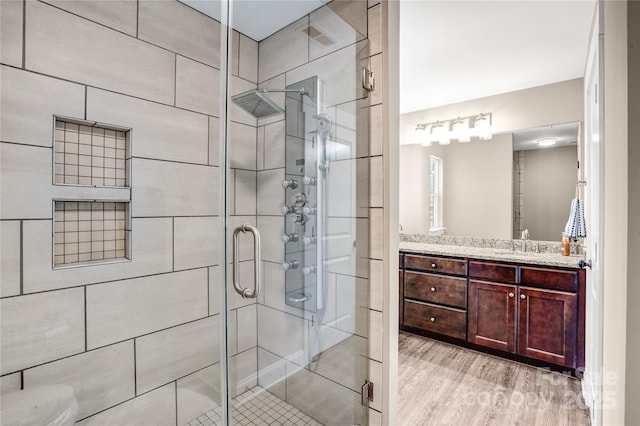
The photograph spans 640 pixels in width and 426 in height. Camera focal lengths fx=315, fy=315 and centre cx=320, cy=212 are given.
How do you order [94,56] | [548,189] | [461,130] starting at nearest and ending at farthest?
[94,56] → [548,189] → [461,130]

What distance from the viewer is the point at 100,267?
1.43m

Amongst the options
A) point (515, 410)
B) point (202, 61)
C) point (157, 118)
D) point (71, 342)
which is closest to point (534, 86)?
point (515, 410)

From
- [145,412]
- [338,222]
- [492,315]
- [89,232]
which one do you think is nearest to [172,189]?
[89,232]

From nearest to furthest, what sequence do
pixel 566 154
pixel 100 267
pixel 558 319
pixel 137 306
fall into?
pixel 100 267
pixel 137 306
pixel 558 319
pixel 566 154

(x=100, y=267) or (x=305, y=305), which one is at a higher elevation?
(x=100, y=267)

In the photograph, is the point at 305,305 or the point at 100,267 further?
the point at 100,267

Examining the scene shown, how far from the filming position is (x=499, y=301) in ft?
8.50

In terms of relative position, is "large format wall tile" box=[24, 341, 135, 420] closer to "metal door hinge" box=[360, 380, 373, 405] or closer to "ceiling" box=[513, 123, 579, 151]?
"metal door hinge" box=[360, 380, 373, 405]

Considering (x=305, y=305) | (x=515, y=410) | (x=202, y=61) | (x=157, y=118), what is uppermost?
(x=202, y=61)

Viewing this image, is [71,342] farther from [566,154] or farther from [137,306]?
[566,154]

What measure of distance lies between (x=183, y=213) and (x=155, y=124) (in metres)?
0.47

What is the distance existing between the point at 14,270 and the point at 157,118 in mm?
877

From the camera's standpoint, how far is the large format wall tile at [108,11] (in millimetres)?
1341

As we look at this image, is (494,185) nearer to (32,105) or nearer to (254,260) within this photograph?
(254,260)
